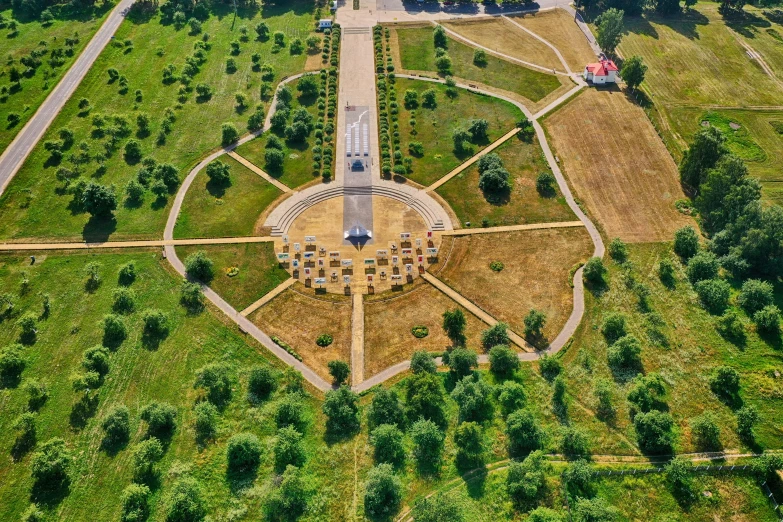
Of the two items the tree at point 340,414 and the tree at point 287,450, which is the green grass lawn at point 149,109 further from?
the tree at point 287,450

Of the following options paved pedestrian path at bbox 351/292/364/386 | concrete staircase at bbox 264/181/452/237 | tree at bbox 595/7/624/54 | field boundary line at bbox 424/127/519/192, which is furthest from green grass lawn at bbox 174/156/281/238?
tree at bbox 595/7/624/54

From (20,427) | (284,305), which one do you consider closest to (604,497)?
(284,305)

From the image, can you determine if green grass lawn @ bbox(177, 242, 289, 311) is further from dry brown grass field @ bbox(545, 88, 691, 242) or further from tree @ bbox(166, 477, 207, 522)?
dry brown grass field @ bbox(545, 88, 691, 242)

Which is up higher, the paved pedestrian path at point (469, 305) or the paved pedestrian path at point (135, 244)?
the paved pedestrian path at point (469, 305)

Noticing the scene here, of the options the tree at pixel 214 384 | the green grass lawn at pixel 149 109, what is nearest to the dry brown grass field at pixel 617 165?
the tree at pixel 214 384

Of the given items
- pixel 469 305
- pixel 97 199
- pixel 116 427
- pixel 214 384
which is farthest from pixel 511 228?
pixel 97 199

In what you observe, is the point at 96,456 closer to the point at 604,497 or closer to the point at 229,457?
the point at 229,457

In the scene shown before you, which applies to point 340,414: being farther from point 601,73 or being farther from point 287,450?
point 601,73
